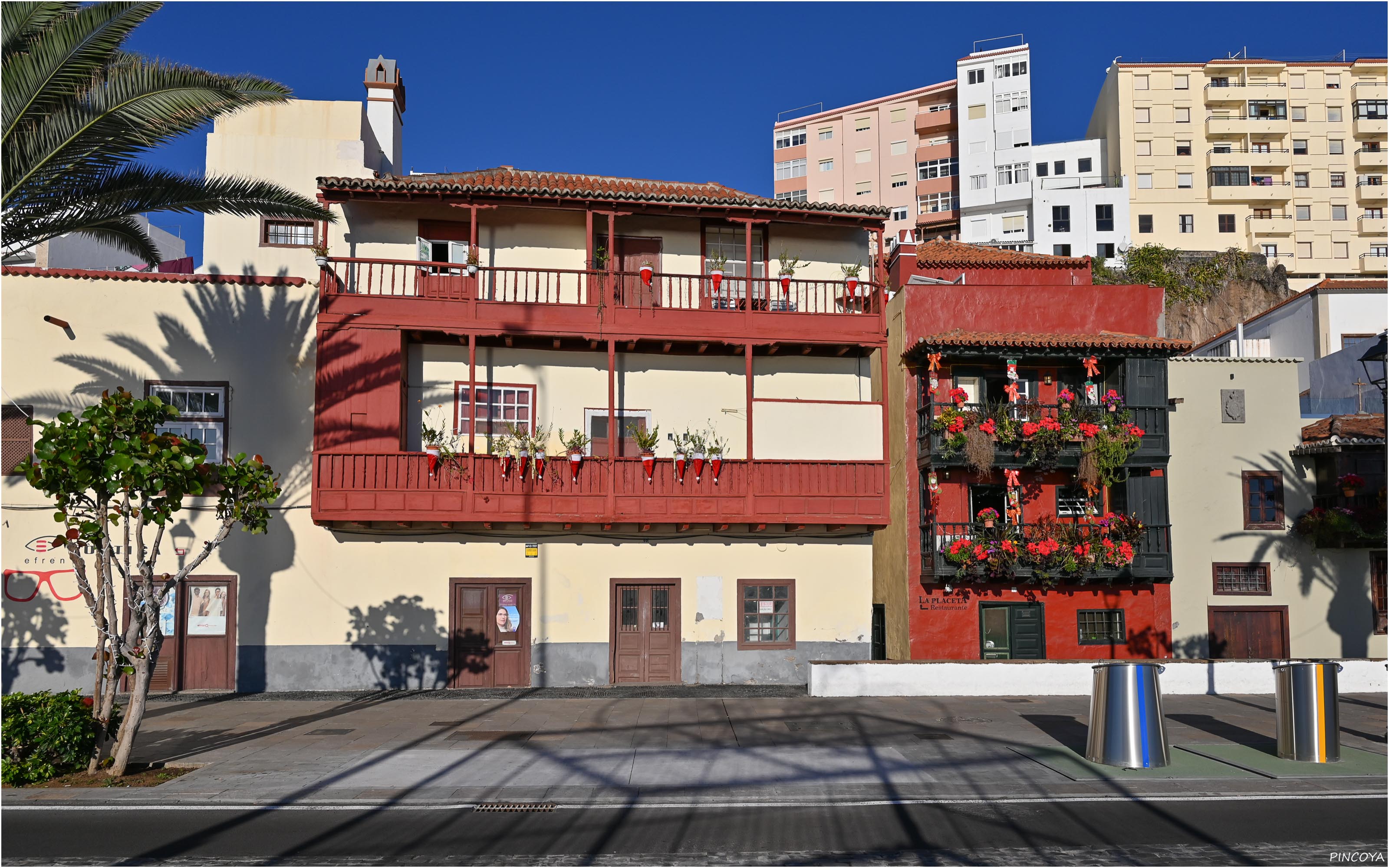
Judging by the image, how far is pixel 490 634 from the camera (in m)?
19.9

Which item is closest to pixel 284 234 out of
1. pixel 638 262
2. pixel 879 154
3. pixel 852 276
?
pixel 638 262

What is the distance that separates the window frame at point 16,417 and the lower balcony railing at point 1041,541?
17.0m

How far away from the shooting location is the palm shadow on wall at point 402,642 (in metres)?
19.5

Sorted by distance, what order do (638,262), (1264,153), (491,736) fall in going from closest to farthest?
1. (491,736)
2. (638,262)
3. (1264,153)

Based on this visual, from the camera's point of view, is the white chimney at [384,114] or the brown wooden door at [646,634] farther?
the white chimney at [384,114]

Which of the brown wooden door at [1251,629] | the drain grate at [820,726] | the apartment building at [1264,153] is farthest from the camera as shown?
the apartment building at [1264,153]

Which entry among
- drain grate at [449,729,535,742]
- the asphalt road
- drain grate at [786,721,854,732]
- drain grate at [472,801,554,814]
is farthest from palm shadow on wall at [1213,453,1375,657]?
drain grate at [472,801,554,814]

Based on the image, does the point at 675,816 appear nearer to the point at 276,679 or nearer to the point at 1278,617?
the point at 276,679

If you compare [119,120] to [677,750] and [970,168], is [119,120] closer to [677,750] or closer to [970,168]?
[677,750]

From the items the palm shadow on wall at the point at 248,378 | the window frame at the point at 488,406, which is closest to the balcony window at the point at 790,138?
the window frame at the point at 488,406

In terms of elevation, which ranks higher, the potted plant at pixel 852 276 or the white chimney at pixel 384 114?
the white chimney at pixel 384 114

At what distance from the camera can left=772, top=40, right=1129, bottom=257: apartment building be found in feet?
193

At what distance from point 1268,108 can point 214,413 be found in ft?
211

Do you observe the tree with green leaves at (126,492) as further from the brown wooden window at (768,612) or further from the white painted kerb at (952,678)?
the brown wooden window at (768,612)
